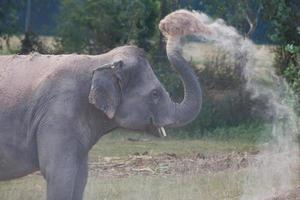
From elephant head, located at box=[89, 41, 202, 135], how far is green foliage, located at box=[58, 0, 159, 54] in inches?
487

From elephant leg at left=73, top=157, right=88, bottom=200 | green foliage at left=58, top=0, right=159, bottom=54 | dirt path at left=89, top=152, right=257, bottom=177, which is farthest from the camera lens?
green foliage at left=58, top=0, right=159, bottom=54

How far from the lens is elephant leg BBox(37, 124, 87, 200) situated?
9.42 meters

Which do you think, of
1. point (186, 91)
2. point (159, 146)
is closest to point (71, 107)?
point (186, 91)

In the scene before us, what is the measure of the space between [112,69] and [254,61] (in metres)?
3.49

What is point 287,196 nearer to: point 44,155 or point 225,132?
point 44,155

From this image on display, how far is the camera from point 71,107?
9523 millimetres

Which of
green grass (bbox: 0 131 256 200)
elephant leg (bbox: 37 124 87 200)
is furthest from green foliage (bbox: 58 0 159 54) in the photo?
elephant leg (bbox: 37 124 87 200)

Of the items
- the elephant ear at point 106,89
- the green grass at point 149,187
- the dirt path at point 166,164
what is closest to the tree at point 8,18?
the dirt path at point 166,164

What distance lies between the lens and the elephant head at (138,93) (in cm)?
960

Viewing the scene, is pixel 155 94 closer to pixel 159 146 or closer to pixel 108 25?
pixel 159 146

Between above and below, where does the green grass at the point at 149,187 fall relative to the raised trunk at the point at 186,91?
below

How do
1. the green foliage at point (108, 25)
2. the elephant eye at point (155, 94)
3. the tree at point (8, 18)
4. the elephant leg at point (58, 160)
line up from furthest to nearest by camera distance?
1. the tree at point (8, 18)
2. the green foliage at point (108, 25)
3. the elephant eye at point (155, 94)
4. the elephant leg at point (58, 160)

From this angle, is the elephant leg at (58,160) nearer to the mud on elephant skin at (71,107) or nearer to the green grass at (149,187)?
the mud on elephant skin at (71,107)

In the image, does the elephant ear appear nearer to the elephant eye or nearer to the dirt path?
the elephant eye
